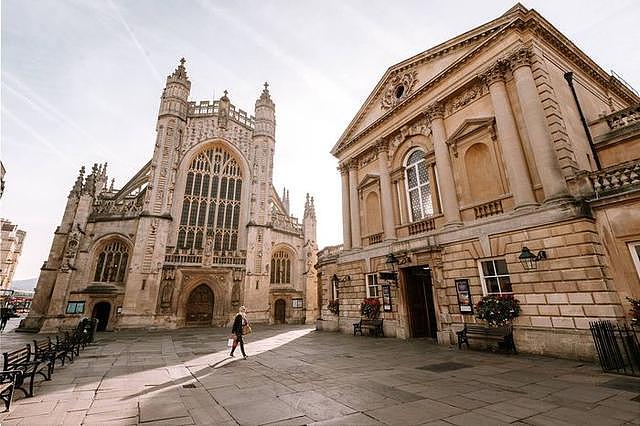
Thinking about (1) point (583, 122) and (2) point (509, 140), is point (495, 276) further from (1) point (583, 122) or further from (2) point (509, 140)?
(1) point (583, 122)

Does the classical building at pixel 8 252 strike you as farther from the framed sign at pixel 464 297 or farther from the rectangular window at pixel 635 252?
the rectangular window at pixel 635 252

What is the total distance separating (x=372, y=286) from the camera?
50.9ft

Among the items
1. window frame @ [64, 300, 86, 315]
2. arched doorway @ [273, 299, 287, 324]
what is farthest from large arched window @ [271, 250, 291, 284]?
window frame @ [64, 300, 86, 315]

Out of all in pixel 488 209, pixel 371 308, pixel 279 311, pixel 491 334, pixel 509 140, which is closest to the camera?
pixel 491 334

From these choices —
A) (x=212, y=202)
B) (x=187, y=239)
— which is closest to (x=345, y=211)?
(x=212, y=202)

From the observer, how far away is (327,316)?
59.7ft

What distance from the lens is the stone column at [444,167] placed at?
12.0 metres

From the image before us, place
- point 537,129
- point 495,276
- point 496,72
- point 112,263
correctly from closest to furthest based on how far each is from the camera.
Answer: point 537,129 → point 495,276 → point 496,72 → point 112,263

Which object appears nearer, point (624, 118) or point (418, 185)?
point (624, 118)

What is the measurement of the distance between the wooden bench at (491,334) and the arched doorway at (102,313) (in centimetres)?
2499

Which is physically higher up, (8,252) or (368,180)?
(8,252)

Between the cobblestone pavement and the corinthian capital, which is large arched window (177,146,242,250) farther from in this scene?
the corinthian capital

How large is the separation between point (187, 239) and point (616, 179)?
27014 mm

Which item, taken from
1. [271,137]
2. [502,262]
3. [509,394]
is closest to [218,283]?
[271,137]
